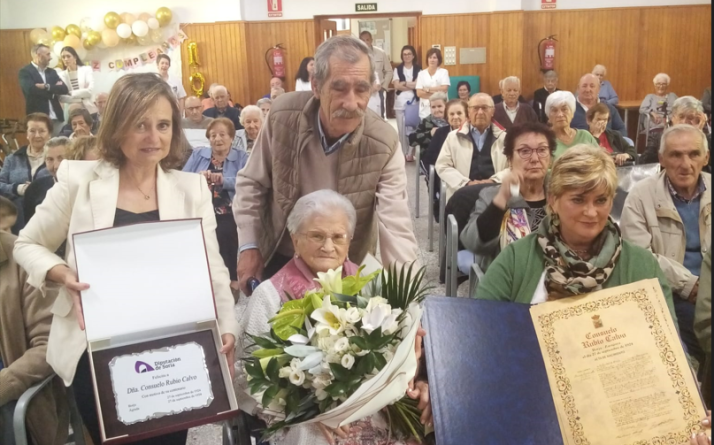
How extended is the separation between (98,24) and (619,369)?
823 cm

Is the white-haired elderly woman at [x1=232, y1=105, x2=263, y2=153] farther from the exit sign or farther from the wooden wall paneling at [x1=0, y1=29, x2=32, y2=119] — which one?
the exit sign

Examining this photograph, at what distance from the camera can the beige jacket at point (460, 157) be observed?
3658 millimetres

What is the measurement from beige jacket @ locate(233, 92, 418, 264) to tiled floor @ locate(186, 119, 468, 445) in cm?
68

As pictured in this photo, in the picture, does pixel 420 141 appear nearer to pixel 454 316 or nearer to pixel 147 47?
pixel 454 316

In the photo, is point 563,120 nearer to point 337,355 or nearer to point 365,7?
point 337,355

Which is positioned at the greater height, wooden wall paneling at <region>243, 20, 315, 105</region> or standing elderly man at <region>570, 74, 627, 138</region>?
wooden wall paneling at <region>243, 20, 315, 105</region>

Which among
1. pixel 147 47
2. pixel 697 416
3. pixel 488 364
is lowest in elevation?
pixel 697 416

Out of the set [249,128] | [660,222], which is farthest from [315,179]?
[249,128]

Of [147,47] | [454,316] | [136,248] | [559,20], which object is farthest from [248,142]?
[559,20]

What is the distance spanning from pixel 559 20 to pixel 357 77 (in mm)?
8979

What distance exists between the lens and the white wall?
6.68 m

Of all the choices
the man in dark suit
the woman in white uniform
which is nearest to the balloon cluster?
the man in dark suit

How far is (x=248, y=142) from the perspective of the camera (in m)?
2.97

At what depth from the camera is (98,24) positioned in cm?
782
